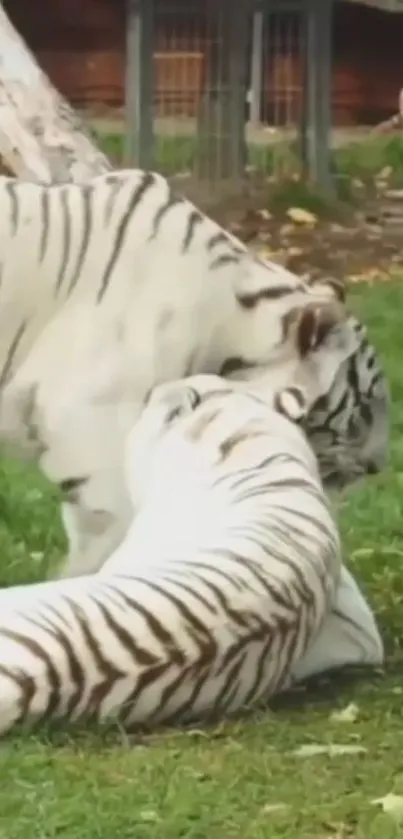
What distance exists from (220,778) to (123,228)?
1383 millimetres

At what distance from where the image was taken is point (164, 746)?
Answer: 2291 mm

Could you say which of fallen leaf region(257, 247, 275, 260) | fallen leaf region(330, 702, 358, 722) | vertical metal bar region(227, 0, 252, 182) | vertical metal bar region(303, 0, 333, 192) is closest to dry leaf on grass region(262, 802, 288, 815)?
fallen leaf region(330, 702, 358, 722)

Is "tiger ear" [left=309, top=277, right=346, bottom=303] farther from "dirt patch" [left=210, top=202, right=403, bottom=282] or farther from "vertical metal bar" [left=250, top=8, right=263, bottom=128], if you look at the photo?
"vertical metal bar" [left=250, top=8, right=263, bottom=128]

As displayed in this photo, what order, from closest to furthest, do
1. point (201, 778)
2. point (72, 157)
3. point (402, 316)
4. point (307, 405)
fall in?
point (201, 778)
point (307, 405)
point (72, 157)
point (402, 316)

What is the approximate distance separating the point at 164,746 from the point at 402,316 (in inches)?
175

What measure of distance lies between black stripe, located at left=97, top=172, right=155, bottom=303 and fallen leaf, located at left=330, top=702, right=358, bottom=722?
95 centimetres

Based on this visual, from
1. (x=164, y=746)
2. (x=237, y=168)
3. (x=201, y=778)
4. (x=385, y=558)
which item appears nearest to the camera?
(x=201, y=778)

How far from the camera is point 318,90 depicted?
375 inches

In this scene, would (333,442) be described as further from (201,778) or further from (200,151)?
(200,151)

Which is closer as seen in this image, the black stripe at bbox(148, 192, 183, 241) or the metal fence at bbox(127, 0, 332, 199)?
the black stripe at bbox(148, 192, 183, 241)

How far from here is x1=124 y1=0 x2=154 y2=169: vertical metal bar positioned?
8.91 metres

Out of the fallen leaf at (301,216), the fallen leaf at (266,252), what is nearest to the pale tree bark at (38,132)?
the fallen leaf at (266,252)

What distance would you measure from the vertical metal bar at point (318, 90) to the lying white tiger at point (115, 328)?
6132 mm

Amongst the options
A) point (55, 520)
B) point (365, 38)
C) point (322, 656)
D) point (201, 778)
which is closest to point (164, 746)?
point (201, 778)
